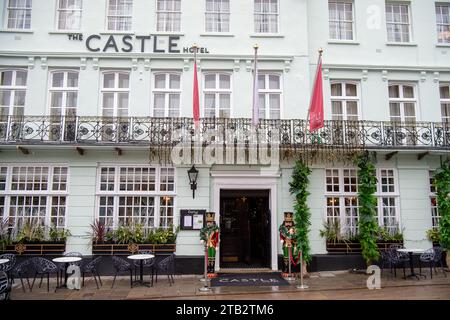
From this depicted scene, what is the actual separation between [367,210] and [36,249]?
11.4m

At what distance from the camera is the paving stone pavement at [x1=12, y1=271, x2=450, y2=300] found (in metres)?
9.28

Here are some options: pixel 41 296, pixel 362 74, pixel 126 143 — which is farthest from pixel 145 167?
pixel 362 74

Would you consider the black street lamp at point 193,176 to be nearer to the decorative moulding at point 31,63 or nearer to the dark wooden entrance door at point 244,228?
the dark wooden entrance door at point 244,228

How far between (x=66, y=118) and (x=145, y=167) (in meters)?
3.41

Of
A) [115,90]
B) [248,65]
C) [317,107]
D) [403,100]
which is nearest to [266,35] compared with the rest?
[248,65]

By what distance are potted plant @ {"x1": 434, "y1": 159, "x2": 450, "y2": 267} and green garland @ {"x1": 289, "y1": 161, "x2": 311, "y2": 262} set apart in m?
4.72

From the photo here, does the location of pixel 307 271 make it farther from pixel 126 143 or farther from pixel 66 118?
pixel 66 118

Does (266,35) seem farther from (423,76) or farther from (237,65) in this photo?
(423,76)

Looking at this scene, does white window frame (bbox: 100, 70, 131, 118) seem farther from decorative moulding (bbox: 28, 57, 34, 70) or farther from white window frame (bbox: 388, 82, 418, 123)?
white window frame (bbox: 388, 82, 418, 123)

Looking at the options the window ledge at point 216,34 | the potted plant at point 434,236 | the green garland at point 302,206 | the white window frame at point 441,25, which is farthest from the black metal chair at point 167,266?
the white window frame at point 441,25

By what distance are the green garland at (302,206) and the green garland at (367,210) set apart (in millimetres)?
1825

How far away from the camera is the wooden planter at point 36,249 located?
11.9 metres

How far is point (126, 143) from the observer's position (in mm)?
12125

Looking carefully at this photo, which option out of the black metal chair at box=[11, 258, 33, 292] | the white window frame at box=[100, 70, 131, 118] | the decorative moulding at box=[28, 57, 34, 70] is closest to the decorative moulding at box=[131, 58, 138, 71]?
the white window frame at box=[100, 70, 131, 118]
